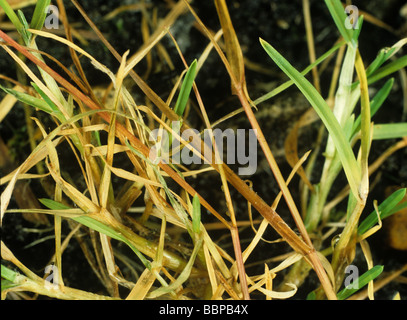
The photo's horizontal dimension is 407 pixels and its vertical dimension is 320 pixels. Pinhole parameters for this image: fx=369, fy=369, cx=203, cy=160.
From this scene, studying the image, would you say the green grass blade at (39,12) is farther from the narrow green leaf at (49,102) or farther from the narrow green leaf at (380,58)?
the narrow green leaf at (380,58)

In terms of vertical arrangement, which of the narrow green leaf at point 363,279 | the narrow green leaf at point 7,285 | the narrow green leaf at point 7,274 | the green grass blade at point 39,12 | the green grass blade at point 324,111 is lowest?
the narrow green leaf at point 363,279

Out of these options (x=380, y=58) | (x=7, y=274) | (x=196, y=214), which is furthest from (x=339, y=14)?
(x=7, y=274)

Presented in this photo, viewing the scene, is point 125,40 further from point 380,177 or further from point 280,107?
point 380,177

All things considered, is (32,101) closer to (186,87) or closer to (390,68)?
(186,87)

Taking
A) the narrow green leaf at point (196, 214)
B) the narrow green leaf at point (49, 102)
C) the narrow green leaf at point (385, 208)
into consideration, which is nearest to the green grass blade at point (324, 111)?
the narrow green leaf at point (385, 208)

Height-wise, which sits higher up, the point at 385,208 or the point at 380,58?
the point at 380,58

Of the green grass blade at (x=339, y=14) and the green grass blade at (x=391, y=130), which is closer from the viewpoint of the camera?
the green grass blade at (x=339, y=14)
